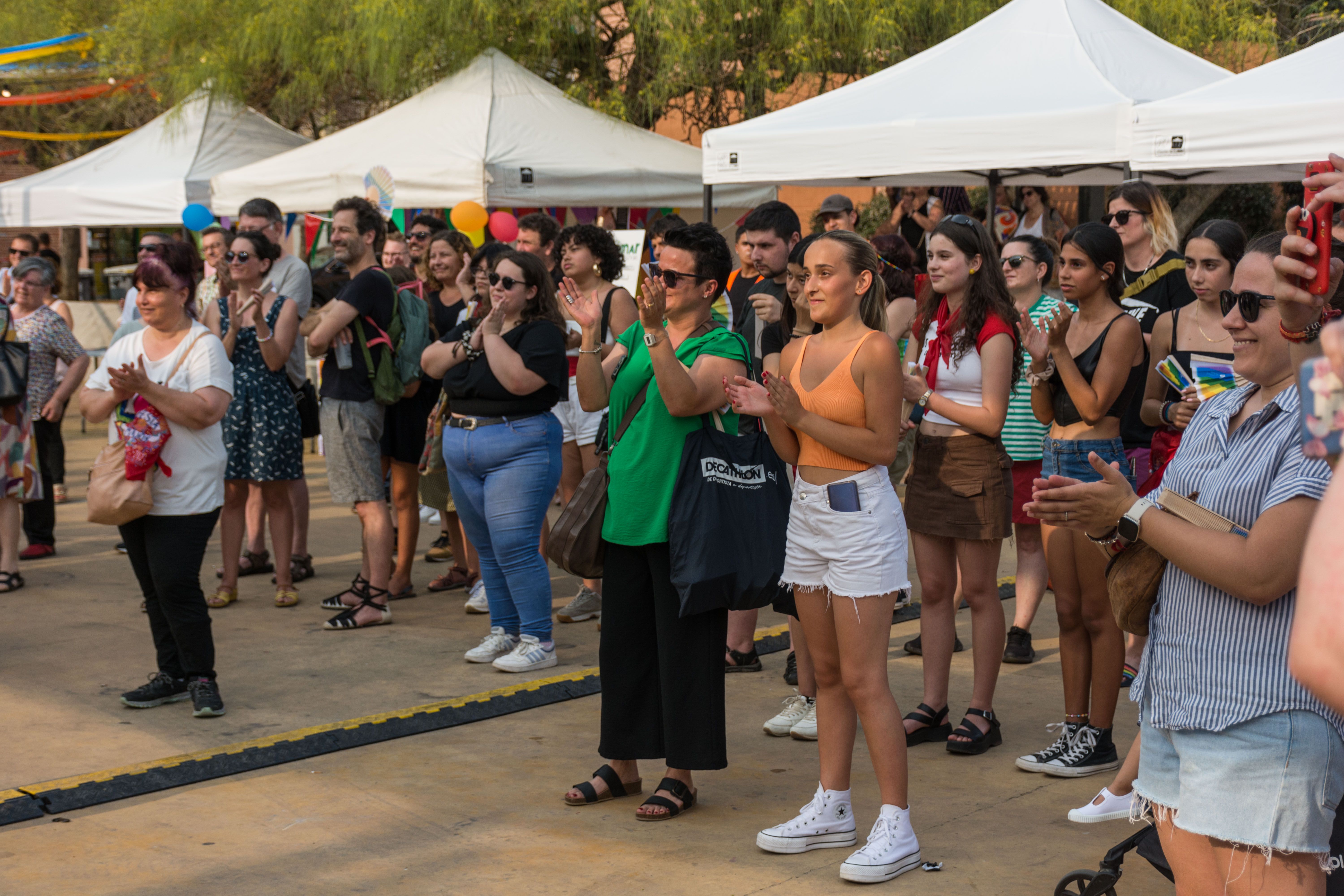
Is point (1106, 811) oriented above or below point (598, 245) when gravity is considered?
below

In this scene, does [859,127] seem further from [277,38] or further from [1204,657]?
[277,38]

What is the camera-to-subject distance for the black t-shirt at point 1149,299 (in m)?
5.03

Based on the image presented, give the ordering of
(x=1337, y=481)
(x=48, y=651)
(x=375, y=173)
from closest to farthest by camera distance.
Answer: (x=1337, y=481), (x=48, y=651), (x=375, y=173)

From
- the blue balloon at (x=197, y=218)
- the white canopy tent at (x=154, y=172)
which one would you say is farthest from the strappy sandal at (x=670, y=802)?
the white canopy tent at (x=154, y=172)

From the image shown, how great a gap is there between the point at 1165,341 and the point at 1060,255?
1.82ft

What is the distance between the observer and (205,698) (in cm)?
520

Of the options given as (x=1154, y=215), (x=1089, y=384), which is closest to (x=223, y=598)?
(x=1089, y=384)

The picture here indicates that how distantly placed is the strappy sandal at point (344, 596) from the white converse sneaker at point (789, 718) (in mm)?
2659

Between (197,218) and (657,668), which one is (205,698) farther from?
(197,218)

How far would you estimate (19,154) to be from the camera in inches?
898

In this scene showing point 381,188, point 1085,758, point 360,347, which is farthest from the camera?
point 381,188

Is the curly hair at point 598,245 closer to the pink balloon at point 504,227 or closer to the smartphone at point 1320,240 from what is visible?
the pink balloon at point 504,227

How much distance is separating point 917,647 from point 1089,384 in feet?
6.54

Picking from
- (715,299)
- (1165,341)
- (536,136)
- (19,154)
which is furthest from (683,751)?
(19,154)
